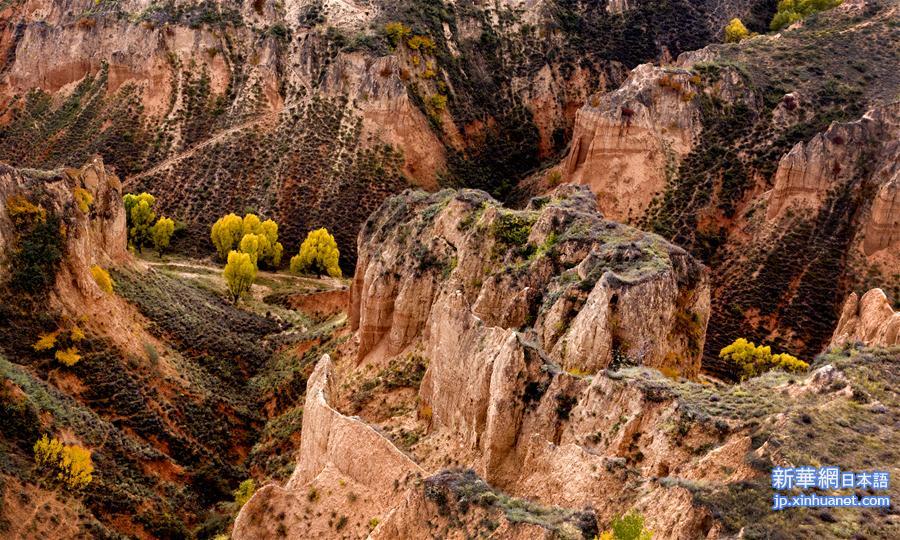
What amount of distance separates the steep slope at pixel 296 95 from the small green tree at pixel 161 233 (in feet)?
12.1

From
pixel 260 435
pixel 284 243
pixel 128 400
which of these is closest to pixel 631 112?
pixel 284 243

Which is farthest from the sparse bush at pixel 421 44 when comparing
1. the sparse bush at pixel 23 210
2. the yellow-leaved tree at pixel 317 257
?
the sparse bush at pixel 23 210

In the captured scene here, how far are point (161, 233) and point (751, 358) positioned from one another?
1858 inches

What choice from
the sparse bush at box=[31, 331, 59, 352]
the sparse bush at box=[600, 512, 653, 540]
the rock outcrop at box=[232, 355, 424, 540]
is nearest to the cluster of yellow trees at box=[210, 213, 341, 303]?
the sparse bush at box=[31, 331, 59, 352]

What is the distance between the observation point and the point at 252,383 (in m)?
63.0

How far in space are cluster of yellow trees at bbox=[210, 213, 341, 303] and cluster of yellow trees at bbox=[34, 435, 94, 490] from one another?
37.9 m

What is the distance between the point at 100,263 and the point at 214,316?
27.4 feet

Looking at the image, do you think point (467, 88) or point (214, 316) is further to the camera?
point (467, 88)

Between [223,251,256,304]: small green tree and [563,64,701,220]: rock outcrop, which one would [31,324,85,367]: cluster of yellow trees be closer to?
[223,251,256,304]: small green tree

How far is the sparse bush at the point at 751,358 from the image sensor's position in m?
63.5

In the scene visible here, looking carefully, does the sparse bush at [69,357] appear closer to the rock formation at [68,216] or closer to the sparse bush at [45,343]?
the sparse bush at [45,343]

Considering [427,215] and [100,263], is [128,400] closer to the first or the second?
[100,263]

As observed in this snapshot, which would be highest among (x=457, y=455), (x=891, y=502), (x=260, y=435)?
(x=891, y=502)

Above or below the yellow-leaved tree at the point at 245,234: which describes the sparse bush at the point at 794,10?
above
